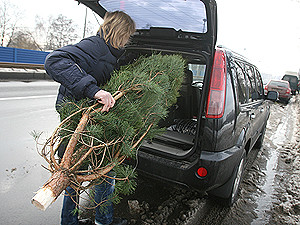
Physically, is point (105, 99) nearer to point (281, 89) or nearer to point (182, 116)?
point (182, 116)

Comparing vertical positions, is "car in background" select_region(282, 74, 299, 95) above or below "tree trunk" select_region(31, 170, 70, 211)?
below

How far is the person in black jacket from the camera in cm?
169

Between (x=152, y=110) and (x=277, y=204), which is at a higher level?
(x=152, y=110)

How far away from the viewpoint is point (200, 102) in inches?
93.0

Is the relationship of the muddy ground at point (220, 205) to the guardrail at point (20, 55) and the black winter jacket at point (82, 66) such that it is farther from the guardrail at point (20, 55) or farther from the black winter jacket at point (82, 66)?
the guardrail at point (20, 55)

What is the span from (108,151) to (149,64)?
1.01 metres

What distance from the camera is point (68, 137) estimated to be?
5.65 ft

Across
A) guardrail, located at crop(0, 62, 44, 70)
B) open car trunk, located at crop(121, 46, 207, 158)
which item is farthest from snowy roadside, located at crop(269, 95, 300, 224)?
guardrail, located at crop(0, 62, 44, 70)

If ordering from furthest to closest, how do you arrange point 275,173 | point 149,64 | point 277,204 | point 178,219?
point 275,173 < point 277,204 < point 178,219 < point 149,64

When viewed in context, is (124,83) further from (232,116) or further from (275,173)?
(275,173)

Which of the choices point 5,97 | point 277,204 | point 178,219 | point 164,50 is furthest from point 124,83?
point 5,97

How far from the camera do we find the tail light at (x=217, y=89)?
2.25 meters

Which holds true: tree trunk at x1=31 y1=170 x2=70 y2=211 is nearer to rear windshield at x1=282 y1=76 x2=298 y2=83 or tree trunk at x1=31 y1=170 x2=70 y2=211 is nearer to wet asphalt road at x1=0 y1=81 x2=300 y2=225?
wet asphalt road at x1=0 y1=81 x2=300 y2=225

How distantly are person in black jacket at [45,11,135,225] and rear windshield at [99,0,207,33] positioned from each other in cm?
80
